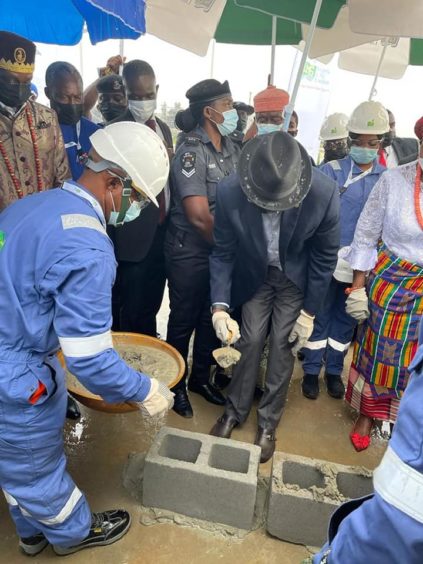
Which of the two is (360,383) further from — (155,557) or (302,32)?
(302,32)

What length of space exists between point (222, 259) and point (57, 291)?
134 centimetres

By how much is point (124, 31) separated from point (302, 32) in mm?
3335

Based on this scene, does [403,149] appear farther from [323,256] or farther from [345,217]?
[323,256]

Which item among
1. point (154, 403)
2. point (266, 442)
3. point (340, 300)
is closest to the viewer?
point (154, 403)

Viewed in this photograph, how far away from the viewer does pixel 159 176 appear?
177 cm

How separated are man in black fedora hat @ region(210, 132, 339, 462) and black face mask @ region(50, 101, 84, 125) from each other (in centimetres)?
155

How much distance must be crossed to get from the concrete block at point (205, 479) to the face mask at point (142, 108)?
232cm

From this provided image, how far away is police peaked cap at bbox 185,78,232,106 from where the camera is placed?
294cm

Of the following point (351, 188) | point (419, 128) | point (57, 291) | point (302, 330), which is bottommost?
point (302, 330)

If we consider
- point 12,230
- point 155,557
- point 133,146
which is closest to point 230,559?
point 155,557

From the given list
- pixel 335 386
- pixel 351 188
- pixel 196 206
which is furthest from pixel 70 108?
pixel 335 386

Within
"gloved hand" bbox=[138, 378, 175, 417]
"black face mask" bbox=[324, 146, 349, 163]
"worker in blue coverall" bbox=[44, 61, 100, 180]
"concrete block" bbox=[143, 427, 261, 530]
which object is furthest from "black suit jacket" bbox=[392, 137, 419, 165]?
"gloved hand" bbox=[138, 378, 175, 417]

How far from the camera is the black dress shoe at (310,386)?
3.39 m

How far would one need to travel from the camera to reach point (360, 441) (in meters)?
2.87
